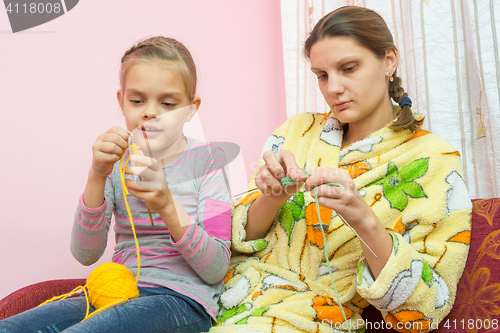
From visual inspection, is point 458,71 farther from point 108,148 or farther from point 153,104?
point 108,148

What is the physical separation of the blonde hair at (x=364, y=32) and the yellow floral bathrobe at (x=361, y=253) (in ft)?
0.12

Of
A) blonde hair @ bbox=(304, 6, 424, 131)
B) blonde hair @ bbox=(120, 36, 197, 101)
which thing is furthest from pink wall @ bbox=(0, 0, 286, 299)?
blonde hair @ bbox=(304, 6, 424, 131)

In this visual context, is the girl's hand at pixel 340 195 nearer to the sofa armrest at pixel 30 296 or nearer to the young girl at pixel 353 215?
the young girl at pixel 353 215

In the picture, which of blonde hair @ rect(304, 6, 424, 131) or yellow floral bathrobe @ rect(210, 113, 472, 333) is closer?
yellow floral bathrobe @ rect(210, 113, 472, 333)

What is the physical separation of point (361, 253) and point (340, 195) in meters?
0.26

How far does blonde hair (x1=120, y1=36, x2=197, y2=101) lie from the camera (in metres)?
0.97

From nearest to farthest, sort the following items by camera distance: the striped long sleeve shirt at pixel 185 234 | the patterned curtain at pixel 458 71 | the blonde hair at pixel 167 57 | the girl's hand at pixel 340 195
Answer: the girl's hand at pixel 340 195
the striped long sleeve shirt at pixel 185 234
the blonde hair at pixel 167 57
the patterned curtain at pixel 458 71

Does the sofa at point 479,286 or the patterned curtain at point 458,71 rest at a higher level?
the patterned curtain at point 458,71

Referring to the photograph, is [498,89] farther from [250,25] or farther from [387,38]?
[250,25]

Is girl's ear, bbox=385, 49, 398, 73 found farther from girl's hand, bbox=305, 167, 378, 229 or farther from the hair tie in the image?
girl's hand, bbox=305, 167, 378, 229

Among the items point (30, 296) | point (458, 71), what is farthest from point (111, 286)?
point (458, 71)

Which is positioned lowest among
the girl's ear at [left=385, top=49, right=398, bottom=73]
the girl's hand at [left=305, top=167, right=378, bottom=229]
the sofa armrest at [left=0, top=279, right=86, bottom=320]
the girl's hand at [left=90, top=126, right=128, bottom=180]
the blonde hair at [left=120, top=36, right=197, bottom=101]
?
the sofa armrest at [left=0, top=279, right=86, bottom=320]

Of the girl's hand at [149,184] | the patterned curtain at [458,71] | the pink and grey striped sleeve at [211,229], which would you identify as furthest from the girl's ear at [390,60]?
the girl's hand at [149,184]

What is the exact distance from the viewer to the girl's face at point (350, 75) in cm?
100
